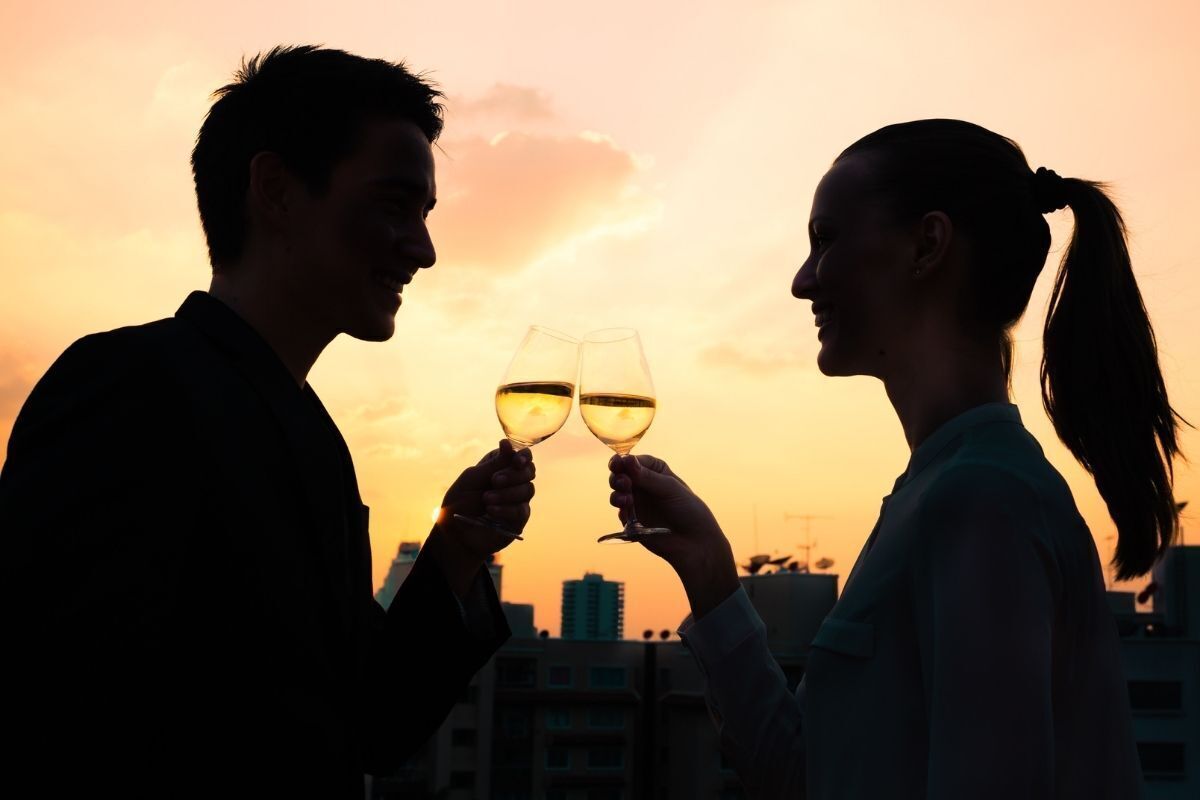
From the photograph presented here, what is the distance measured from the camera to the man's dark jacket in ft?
5.64

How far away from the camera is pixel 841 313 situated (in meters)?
2.14

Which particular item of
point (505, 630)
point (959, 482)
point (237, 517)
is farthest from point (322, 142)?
point (959, 482)

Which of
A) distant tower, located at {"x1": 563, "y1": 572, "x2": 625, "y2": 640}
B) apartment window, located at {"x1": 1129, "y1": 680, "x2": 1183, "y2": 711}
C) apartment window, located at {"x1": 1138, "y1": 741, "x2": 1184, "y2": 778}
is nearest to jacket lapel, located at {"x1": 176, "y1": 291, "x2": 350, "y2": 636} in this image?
apartment window, located at {"x1": 1129, "y1": 680, "x2": 1183, "y2": 711}

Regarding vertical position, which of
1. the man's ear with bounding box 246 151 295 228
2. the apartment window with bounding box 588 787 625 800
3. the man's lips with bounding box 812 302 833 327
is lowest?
the apartment window with bounding box 588 787 625 800

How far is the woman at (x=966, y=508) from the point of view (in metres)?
1.60

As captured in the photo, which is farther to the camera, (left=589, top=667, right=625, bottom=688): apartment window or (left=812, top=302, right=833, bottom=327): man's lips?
(left=589, top=667, right=625, bottom=688): apartment window

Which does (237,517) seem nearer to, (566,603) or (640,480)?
(640,480)

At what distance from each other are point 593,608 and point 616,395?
94.0 m

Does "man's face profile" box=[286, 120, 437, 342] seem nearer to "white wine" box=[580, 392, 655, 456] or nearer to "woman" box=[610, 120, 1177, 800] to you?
"white wine" box=[580, 392, 655, 456]

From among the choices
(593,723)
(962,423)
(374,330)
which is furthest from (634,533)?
(593,723)

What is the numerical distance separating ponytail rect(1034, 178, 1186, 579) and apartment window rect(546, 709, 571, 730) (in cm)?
4859

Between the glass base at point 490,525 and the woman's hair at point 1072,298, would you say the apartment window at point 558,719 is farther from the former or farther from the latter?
the woman's hair at point 1072,298

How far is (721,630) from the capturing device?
97.9 inches

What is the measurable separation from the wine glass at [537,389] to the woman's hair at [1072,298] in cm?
135
